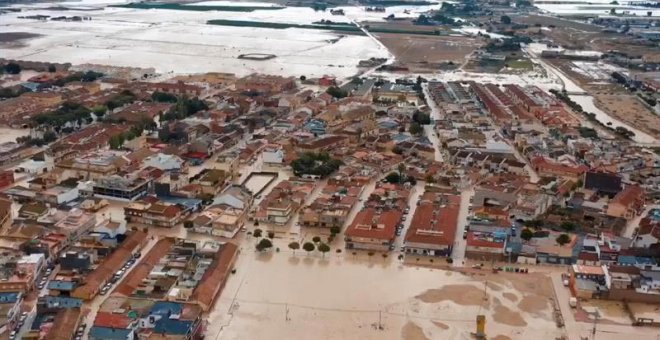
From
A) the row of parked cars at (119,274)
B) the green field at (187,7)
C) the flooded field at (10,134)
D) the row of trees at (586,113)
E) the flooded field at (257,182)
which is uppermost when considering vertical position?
the green field at (187,7)

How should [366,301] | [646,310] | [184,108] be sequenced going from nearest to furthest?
[646,310], [366,301], [184,108]

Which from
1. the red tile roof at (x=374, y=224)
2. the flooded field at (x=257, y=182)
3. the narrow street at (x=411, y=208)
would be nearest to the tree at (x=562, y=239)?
the narrow street at (x=411, y=208)

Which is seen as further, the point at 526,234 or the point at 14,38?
the point at 14,38

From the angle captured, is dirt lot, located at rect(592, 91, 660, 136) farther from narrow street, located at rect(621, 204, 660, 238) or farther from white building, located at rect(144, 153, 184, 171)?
white building, located at rect(144, 153, 184, 171)

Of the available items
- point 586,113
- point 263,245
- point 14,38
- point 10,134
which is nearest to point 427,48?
point 586,113

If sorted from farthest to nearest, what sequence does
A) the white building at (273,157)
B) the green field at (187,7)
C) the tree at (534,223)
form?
the green field at (187,7) < the white building at (273,157) < the tree at (534,223)

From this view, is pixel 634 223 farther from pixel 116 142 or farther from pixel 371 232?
pixel 116 142

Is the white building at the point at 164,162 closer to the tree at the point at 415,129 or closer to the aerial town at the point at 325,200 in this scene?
the aerial town at the point at 325,200
